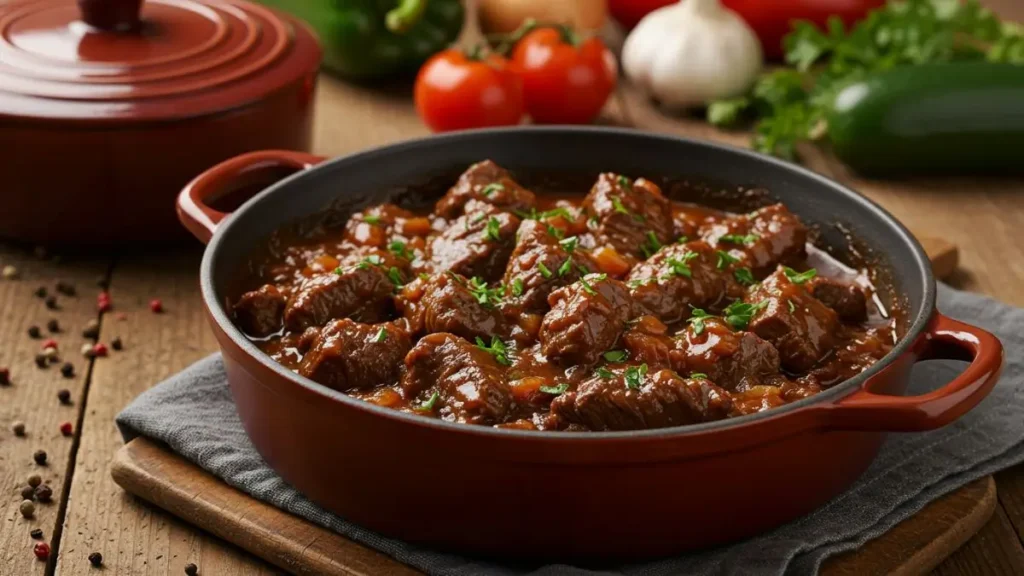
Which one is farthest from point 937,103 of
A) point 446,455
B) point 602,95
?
point 446,455

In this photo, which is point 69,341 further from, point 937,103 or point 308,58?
point 937,103

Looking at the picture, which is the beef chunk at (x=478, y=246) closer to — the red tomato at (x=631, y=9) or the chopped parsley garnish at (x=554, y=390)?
the chopped parsley garnish at (x=554, y=390)

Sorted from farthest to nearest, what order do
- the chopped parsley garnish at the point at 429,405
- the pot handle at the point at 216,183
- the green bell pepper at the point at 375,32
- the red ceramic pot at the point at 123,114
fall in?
the green bell pepper at the point at 375,32 < the red ceramic pot at the point at 123,114 < the pot handle at the point at 216,183 < the chopped parsley garnish at the point at 429,405

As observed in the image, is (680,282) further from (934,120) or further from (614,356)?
(934,120)

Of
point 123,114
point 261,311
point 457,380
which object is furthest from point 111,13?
point 457,380

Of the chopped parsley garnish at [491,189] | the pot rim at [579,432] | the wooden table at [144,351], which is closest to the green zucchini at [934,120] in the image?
the wooden table at [144,351]

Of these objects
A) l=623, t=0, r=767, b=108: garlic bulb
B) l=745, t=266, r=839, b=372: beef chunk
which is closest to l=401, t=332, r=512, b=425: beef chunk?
l=745, t=266, r=839, b=372: beef chunk
